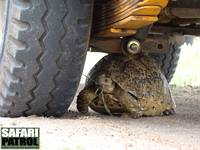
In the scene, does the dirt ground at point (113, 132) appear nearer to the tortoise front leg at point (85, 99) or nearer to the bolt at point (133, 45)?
the tortoise front leg at point (85, 99)

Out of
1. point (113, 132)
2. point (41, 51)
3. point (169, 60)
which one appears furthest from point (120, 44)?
point (169, 60)

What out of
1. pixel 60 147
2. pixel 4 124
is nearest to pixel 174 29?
pixel 4 124

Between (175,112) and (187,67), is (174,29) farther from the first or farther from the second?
(187,67)

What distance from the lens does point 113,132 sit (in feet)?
12.1

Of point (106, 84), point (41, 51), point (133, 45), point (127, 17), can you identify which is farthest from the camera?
point (106, 84)

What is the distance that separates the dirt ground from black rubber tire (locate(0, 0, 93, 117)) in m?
0.14

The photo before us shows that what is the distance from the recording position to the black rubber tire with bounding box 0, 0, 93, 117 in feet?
12.4

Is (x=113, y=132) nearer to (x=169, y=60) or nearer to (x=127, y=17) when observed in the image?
(x=127, y=17)

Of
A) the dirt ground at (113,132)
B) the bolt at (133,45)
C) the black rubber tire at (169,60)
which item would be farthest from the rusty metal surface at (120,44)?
the black rubber tire at (169,60)

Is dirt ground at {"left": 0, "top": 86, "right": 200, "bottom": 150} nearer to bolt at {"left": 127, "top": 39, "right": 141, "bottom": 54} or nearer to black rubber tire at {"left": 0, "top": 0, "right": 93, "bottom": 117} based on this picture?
black rubber tire at {"left": 0, "top": 0, "right": 93, "bottom": 117}

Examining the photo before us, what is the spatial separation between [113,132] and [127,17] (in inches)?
26.1

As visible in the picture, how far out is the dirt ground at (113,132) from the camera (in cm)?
322

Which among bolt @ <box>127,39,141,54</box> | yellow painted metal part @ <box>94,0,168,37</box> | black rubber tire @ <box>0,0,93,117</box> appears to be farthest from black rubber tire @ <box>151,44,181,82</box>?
black rubber tire @ <box>0,0,93,117</box>

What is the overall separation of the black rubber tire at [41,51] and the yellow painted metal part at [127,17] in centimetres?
14
